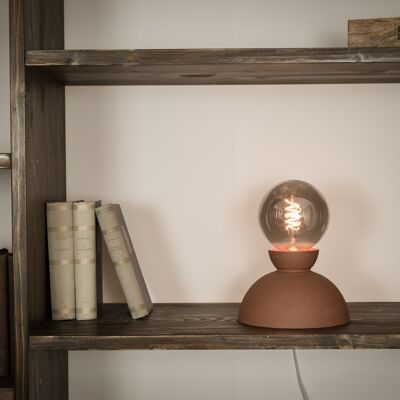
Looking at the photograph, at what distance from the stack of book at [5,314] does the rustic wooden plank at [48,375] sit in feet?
0.26

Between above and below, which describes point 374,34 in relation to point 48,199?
above

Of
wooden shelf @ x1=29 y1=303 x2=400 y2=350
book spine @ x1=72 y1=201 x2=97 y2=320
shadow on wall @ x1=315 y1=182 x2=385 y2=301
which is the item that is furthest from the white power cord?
book spine @ x1=72 y1=201 x2=97 y2=320

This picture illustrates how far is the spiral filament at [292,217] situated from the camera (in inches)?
55.4

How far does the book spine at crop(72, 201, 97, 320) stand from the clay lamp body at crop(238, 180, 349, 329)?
344 millimetres

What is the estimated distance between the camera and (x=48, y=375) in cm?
147

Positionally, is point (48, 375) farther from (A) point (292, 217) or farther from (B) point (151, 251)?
(A) point (292, 217)

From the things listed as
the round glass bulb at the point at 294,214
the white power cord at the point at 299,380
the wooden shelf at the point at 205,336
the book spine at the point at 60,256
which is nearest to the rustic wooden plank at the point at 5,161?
the book spine at the point at 60,256

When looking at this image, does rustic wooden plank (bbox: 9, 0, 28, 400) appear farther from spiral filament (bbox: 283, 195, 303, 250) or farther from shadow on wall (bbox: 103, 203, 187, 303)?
spiral filament (bbox: 283, 195, 303, 250)

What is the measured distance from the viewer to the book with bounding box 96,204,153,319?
4.69 ft

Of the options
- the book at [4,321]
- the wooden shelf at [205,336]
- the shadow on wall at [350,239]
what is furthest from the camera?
the shadow on wall at [350,239]

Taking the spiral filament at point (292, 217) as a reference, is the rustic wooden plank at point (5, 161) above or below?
above

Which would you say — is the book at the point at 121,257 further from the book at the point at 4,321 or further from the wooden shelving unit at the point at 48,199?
the book at the point at 4,321

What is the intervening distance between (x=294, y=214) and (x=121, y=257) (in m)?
0.40

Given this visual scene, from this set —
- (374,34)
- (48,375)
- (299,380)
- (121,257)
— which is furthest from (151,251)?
(374,34)
